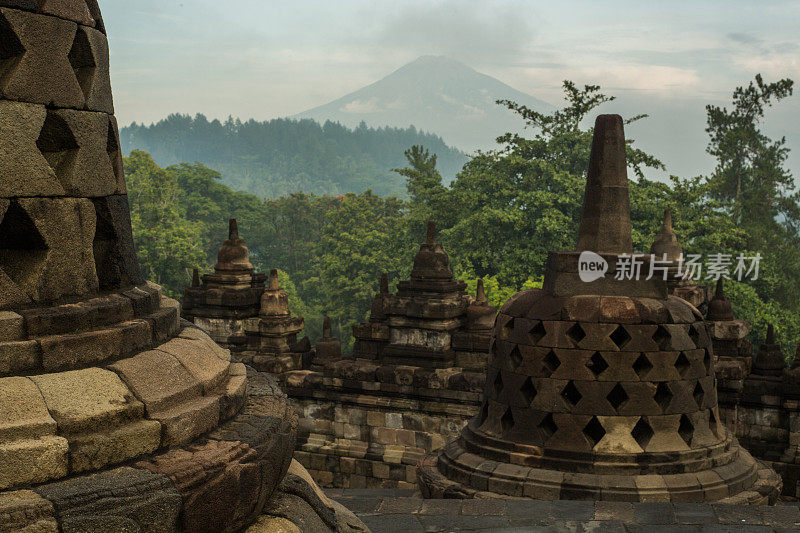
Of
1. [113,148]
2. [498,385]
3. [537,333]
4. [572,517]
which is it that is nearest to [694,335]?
[537,333]

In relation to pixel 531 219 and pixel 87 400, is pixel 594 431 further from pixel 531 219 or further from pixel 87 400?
pixel 531 219

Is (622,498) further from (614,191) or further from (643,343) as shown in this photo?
(614,191)

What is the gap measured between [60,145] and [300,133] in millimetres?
159194

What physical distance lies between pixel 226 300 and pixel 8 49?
1312cm

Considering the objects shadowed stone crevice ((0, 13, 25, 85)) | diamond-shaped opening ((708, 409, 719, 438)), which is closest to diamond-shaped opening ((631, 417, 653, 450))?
diamond-shaped opening ((708, 409, 719, 438))

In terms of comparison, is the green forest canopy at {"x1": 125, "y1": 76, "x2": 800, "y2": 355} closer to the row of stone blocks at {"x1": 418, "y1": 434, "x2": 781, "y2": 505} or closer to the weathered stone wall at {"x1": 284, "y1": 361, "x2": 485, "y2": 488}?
the weathered stone wall at {"x1": 284, "y1": 361, "x2": 485, "y2": 488}

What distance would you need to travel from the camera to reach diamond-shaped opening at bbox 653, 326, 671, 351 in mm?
7621

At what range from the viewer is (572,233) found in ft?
101

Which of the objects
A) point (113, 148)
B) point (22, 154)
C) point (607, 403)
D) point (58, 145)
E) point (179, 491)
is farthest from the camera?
point (607, 403)

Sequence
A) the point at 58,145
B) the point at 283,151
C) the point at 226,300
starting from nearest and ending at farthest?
the point at 58,145 < the point at 226,300 < the point at 283,151

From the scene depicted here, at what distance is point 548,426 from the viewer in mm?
7770

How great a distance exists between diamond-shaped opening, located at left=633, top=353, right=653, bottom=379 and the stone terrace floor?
166 cm

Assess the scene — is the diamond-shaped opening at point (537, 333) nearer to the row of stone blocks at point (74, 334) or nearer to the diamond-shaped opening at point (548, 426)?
the diamond-shaped opening at point (548, 426)

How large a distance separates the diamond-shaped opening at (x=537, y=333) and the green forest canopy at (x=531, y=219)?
66.8ft
